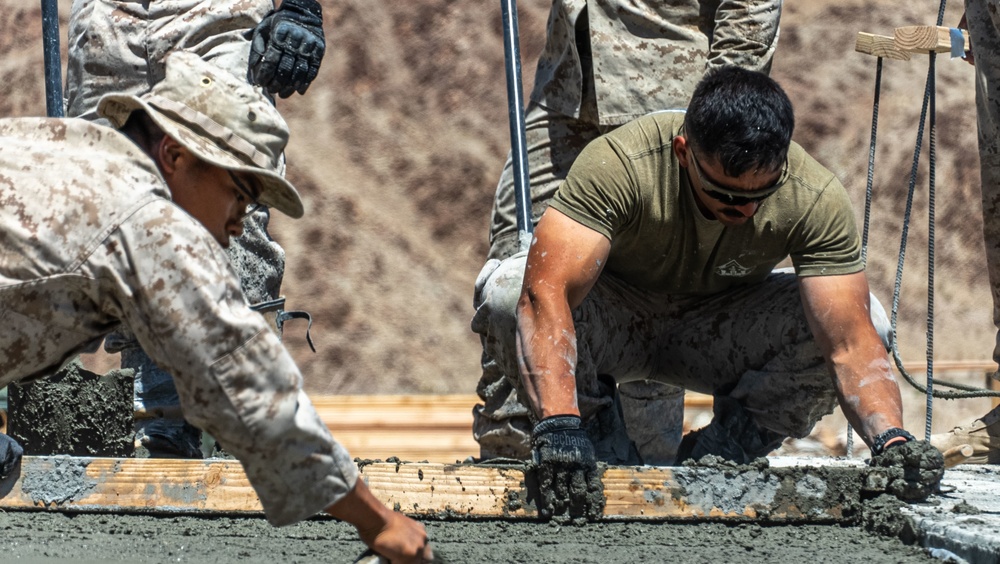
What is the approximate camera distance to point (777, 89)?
2830mm

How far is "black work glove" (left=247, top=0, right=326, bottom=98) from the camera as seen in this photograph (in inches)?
124

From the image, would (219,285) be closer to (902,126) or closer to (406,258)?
(406,258)

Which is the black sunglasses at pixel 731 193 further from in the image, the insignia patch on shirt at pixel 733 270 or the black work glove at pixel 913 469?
the black work glove at pixel 913 469

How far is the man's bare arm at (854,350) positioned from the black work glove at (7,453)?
1538 millimetres

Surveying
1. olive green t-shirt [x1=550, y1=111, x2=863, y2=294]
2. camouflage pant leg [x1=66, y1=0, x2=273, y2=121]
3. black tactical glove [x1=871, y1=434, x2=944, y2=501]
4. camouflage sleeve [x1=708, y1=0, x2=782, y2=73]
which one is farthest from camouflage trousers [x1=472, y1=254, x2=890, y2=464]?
camouflage pant leg [x1=66, y1=0, x2=273, y2=121]

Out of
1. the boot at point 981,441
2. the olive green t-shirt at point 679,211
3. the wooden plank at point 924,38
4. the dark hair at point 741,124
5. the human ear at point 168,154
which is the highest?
the wooden plank at point 924,38

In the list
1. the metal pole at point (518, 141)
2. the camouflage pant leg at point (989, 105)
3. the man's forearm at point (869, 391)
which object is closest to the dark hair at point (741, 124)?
the man's forearm at point (869, 391)

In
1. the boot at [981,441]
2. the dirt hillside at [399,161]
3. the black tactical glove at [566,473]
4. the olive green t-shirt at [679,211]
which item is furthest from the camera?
the dirt hillside at [399,161]

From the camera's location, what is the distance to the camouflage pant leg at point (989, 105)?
3.58 m

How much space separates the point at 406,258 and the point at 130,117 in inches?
95.6

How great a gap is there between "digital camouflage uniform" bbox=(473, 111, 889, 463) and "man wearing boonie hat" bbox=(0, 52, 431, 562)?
1098mm

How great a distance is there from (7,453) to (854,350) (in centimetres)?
159

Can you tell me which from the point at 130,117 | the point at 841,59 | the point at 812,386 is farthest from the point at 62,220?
the point at 841,59

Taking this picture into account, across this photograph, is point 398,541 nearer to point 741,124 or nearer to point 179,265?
point 179,265
